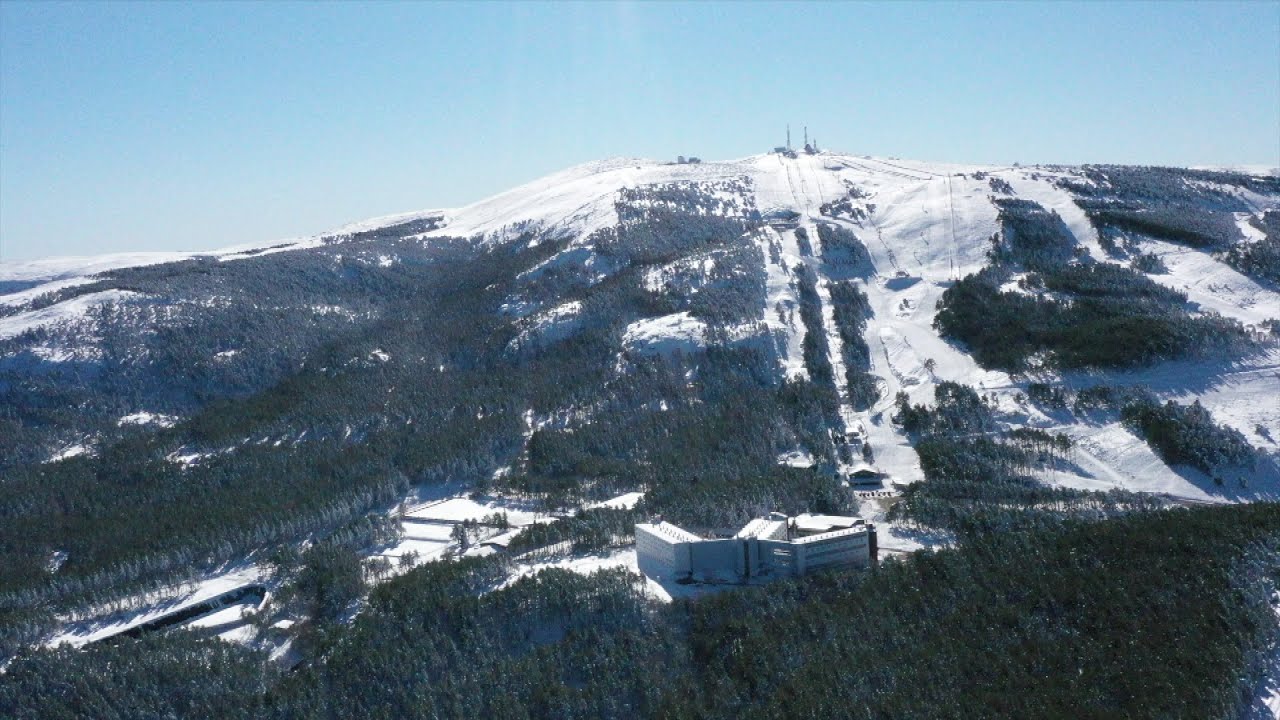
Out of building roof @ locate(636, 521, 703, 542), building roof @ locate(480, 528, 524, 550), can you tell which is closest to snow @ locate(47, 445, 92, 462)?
building roof @ locate(480, 528, 524, 550)

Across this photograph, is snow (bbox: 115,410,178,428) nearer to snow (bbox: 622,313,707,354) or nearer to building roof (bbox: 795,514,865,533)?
snow (bbox: 622,313,707,354)

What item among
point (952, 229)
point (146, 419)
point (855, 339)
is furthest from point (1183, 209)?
point (146, 419)

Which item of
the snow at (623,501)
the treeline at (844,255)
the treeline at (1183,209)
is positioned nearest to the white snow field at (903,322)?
the snow at (623,501)

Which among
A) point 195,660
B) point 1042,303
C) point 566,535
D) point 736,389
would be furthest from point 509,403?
point 1042,303

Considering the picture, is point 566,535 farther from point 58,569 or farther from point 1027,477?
point 58,569

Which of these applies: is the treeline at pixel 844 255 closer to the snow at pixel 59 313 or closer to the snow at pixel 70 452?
the snow at pixel 70 452
